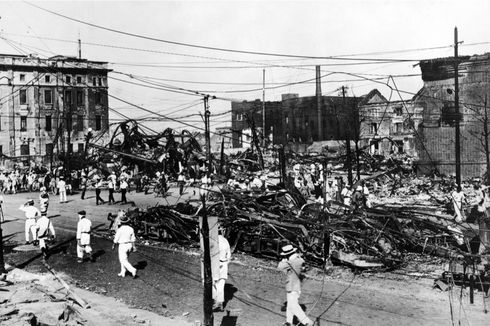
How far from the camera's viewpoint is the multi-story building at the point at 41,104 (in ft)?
193

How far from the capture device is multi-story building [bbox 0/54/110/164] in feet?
193

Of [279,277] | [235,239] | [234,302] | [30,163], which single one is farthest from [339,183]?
[30,163]

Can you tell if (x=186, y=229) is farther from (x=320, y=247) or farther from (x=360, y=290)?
(x=360, y=290)

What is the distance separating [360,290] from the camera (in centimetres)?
1191

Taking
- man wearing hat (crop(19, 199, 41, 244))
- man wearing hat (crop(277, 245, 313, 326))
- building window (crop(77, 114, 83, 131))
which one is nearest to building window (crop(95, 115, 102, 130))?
building window (crop(77, 114, 83, 131))

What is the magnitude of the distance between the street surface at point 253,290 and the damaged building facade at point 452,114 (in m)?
25.7

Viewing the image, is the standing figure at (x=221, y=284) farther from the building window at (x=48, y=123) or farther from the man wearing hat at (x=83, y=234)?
the building window at (x=48, y=123)

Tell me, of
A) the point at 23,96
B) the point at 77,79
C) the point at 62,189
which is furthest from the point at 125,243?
the point at 77,79

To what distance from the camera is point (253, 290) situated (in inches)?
473

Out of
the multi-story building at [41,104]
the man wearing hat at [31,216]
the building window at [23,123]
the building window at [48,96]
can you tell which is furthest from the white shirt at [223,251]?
the building window at [48,96]

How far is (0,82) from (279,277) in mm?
56678

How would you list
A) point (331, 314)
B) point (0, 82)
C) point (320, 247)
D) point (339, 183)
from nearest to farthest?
point (331, 314)
point (320, 247)
point (339, 183)
point (0, 82)

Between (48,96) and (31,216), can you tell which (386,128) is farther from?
(31,216)

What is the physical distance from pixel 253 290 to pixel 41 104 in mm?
57941
